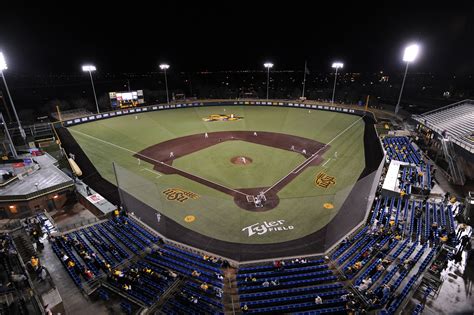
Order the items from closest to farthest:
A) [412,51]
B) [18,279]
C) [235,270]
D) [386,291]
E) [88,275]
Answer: [18,279], [386,291], [88,275], [235,270], [412,51]

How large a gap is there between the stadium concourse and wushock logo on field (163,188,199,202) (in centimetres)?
491

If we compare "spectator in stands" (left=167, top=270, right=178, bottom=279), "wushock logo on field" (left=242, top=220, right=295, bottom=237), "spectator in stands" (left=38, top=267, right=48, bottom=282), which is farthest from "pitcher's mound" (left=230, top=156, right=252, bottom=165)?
"spectator in stands" (left=38, top=267, right=48, bottom=282)

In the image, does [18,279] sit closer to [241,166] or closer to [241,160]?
[241,166]

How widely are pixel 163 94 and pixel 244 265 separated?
67.9m

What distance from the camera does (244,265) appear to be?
16641 millimetres

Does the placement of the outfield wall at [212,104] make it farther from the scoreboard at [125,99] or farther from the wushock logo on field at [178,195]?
the wushock logo on field at [178,195]

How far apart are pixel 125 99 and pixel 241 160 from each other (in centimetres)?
4227

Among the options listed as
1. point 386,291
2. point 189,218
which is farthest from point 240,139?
point 386,291

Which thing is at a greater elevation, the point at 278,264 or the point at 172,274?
the point at 278,264

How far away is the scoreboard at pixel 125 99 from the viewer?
6153 centimetres

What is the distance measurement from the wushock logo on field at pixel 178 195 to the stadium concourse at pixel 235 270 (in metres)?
4.91

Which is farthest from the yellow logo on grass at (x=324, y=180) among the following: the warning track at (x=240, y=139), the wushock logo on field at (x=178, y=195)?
the wushock logo on field at (x=178, y=195)

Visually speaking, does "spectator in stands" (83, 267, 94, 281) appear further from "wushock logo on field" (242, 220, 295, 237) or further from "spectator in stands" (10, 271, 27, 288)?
"wushock logo on field" (242, 220, 295, 237)

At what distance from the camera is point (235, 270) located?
16.2 meters
